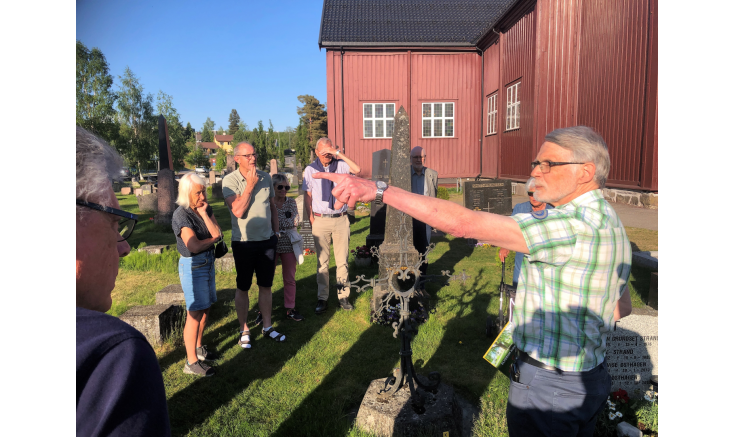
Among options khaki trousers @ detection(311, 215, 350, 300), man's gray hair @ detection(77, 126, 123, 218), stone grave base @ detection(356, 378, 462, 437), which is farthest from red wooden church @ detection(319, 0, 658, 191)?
man's gray hair @ detection(77, 126, 123, 218)

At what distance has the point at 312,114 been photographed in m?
54.4

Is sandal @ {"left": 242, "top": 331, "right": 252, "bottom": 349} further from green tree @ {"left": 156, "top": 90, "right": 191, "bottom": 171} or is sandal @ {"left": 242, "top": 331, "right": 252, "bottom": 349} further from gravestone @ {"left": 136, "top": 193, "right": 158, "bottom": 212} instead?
green tree @ {"left": 156, "top": 90, "right": 191, "bottom": 171}

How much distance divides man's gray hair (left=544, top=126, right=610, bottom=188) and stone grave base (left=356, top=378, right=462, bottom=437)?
209 cm

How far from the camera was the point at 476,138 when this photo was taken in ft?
67.6

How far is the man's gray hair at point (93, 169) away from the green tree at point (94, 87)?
115 ft

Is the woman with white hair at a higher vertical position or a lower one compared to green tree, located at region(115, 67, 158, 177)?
lower

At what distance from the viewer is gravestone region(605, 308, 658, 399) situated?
3525 mm

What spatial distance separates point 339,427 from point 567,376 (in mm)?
2039

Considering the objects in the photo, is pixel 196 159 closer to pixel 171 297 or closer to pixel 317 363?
pixel 171 297

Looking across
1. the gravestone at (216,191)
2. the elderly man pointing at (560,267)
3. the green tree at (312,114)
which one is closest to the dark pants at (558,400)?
the elderly man pointing at (560,267)

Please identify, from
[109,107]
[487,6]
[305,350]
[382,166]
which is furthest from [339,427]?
[109,107]

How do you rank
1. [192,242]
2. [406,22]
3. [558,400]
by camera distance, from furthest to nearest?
[406,22] → [192,242] → [558,400]

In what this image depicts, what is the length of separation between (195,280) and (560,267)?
3366mm

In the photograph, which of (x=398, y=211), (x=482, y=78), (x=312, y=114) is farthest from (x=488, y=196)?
(x=312, y=114)
